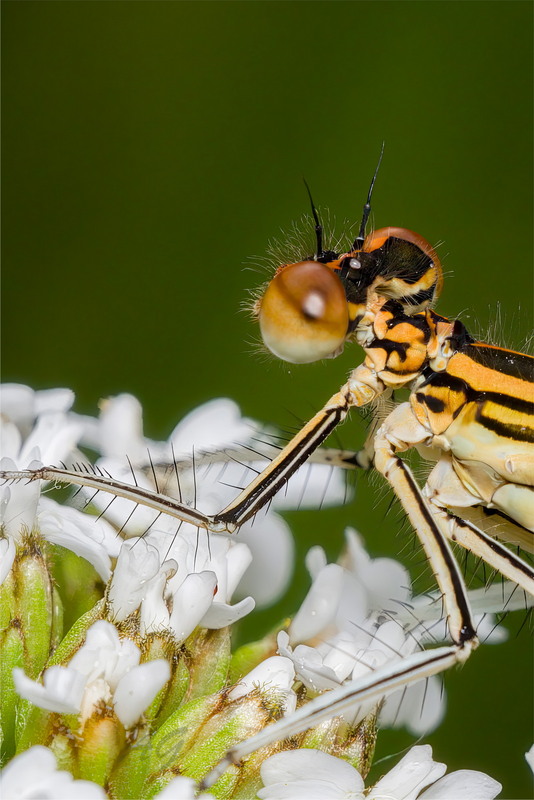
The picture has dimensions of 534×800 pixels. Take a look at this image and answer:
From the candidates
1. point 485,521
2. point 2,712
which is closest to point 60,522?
point 2,712

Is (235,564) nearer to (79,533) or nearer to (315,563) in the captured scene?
(315,563)

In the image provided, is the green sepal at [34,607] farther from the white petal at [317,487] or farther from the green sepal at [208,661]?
the white petal at [317,487]

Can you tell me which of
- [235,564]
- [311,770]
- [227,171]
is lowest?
[311,770]

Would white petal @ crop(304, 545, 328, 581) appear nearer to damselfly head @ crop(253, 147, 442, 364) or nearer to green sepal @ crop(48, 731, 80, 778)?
damselfly head @ crop(253, 147, 442, 364)

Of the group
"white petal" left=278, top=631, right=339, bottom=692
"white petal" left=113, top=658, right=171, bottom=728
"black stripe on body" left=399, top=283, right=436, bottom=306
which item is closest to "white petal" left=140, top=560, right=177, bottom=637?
"white petal" left=113, top=658, right=171, bottom=728

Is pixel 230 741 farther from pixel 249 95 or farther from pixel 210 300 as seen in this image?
pixel 249 95

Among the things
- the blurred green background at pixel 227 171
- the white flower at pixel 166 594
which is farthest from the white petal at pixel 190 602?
the blurred green background at pixel 227 171

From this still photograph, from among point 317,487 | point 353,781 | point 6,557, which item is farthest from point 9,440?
point 353,781
